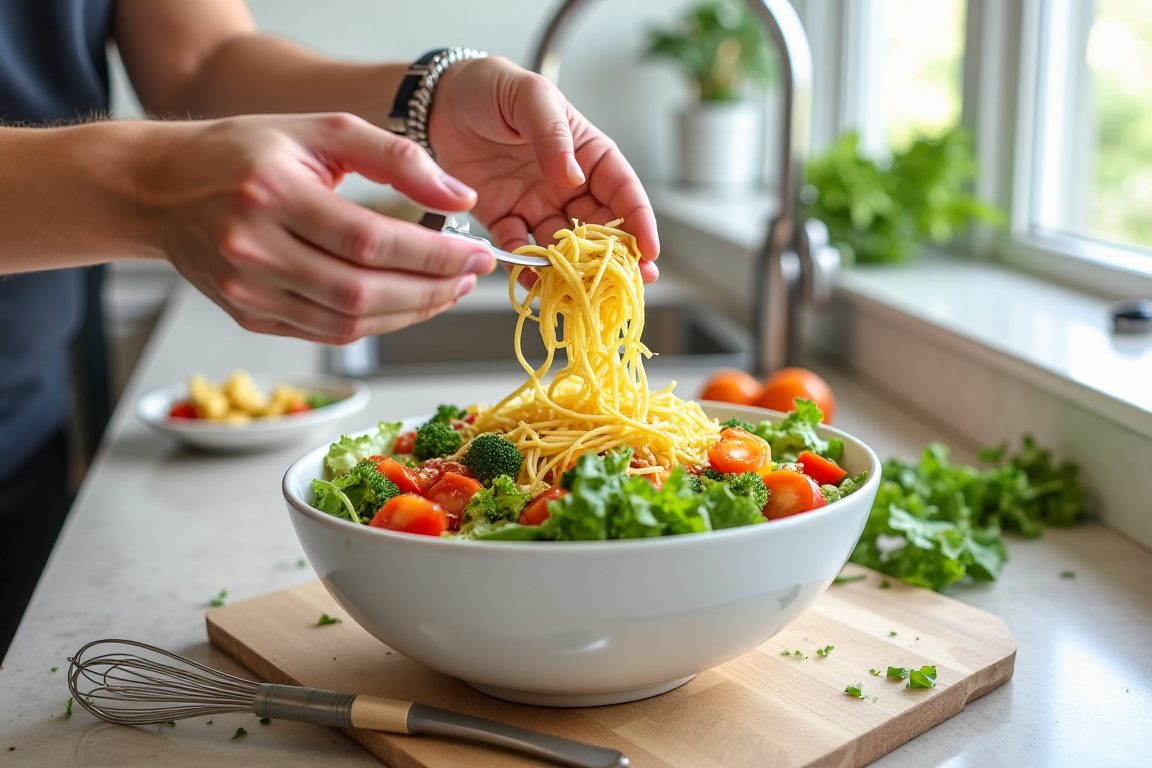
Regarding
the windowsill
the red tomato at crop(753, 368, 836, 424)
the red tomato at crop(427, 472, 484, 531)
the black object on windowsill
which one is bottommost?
the red tomato at crop(753, 368, 836, 424)

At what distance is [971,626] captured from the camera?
1.09m

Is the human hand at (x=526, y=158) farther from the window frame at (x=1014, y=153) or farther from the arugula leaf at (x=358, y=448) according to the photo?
the window frame at (x=1014, y=153)

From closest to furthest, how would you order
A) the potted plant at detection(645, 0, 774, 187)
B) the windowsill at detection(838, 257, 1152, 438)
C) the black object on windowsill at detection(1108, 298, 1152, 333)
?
the windowsill at detection(838, 257, 1152, 438) → the black object on windowsill at detection(1108, 298, 1152, 333) → the potted plant at detection(645, 0, 774, 187)

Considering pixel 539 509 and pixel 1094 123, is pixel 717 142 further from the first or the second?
pixel 539 509

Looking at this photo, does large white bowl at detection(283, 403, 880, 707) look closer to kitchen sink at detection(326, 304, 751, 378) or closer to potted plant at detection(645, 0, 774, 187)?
kitchen sink at detection(326, 304, 751, 378)

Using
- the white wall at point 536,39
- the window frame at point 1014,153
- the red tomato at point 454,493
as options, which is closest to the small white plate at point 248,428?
the red tomato at point 454,493

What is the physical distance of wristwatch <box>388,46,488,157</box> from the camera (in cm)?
132

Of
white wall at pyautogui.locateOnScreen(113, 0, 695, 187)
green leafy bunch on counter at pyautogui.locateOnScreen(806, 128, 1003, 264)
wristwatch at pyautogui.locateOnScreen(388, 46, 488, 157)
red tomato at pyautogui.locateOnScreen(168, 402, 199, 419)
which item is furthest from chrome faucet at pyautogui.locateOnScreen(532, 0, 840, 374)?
white wall at pyautogui.locateOnScreen(113, 0, 695, 187)

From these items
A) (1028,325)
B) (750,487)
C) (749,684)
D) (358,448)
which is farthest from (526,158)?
(1028,325)

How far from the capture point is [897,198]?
2.43 metres

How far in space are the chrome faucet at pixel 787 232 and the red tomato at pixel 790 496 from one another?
45.5 inches

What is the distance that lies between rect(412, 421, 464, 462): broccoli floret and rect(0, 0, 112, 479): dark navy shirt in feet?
2.62

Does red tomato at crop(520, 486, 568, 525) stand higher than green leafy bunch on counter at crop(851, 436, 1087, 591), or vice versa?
red tomato at crop(520, 486, 568, 525)

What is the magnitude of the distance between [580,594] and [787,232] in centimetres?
144
